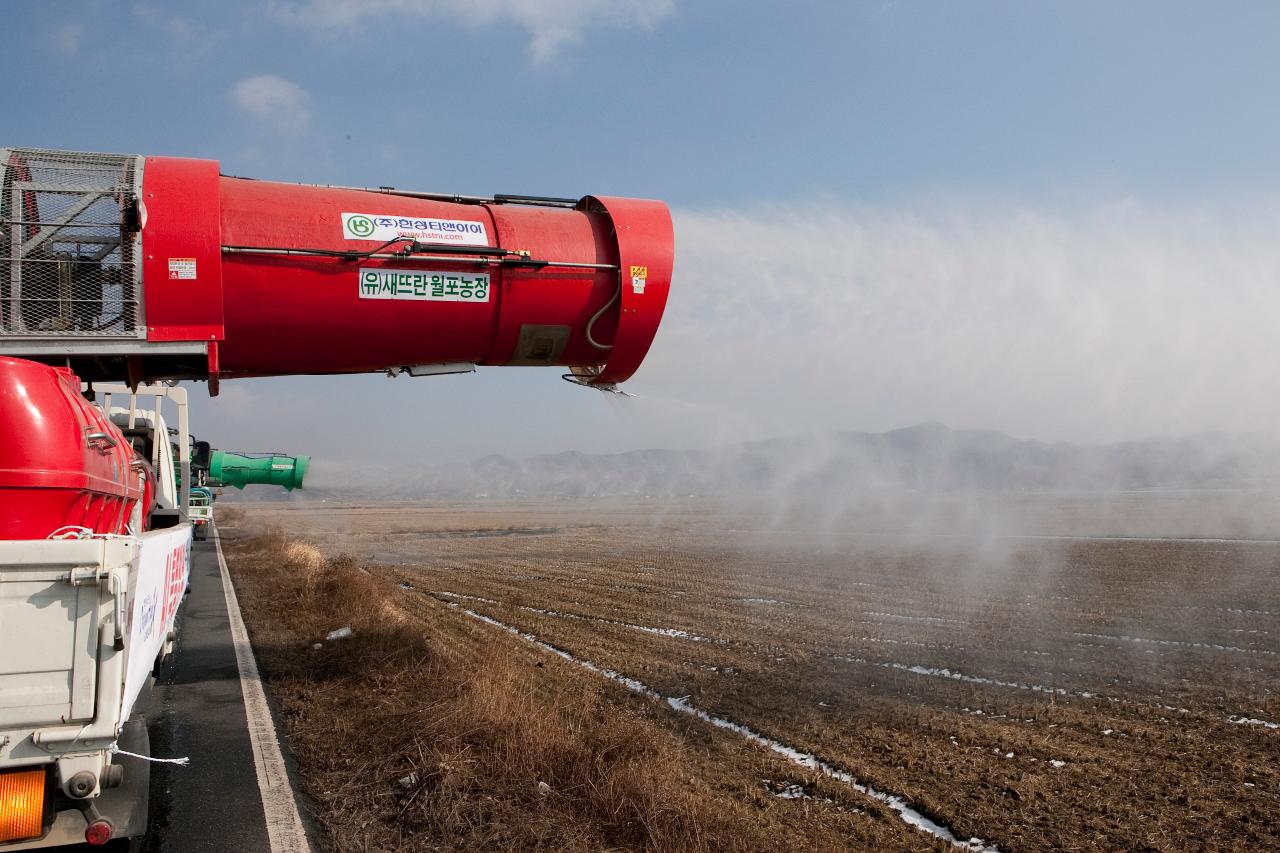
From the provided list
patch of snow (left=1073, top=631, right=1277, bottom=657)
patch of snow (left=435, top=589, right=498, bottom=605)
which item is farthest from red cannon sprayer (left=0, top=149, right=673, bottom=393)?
patch of snow (left=435, top=589, right=498, bottom=605)

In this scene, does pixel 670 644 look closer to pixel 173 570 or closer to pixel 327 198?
pixel 173 570

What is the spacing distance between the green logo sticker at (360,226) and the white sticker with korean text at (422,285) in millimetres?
220

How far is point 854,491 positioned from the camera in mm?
57344

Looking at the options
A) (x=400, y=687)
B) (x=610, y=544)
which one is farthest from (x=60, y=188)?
(x=610, y=544)

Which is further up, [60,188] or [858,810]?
[60,188]

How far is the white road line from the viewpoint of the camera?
4.56 m

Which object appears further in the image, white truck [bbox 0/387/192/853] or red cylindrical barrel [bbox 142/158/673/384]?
red cylindrical barrel [bbox 142/158/673/384]

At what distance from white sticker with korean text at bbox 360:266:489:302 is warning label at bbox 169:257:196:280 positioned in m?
0.87

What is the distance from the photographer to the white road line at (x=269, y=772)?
4559 mm

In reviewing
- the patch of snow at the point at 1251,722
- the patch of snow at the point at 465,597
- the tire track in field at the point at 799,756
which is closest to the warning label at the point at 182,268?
the tire track in field at the point at 799,756

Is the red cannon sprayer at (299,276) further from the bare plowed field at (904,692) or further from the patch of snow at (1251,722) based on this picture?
the patch of snow at (1251,722)

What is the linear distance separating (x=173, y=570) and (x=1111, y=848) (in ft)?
19.8

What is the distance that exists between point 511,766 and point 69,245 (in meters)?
3.85

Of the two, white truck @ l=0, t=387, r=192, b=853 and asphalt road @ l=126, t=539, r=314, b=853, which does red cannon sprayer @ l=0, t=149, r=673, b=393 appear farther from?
asphalt road @ l=126, t=539, r=314, b=853
